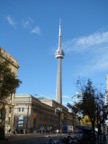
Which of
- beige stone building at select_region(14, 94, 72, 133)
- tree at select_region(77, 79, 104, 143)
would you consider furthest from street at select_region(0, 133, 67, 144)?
beige stone building at select_region(14, 94, 72, 133)

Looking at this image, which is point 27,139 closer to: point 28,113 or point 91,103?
point 91,103

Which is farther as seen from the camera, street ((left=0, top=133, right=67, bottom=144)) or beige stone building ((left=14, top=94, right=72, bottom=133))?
beige stone building ((left=14, top=94, right=72, bottom=133))

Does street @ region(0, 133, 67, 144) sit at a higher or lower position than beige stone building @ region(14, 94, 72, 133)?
lower

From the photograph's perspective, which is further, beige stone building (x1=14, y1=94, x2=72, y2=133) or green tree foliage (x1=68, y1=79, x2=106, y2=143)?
beige stone building (x1=14, y1=94, x2=72, y2=133)

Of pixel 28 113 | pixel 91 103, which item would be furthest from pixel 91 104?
pixel 28 113

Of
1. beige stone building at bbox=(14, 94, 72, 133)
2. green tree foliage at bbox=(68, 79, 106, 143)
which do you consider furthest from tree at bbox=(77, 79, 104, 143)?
beige stone building at bbox=(14, 94, 72, 133)

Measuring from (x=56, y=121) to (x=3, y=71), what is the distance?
131 m

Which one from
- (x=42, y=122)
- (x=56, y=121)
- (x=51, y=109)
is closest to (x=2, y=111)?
(x=42, y=122)

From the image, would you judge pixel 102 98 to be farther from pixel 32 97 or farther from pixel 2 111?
pixel 32 97

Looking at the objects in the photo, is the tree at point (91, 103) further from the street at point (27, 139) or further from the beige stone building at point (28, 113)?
the beige stone building at point (28, 113)

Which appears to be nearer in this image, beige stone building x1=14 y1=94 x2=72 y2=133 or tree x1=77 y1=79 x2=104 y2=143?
tree x1=77 y1=79 x2=104 y2=143

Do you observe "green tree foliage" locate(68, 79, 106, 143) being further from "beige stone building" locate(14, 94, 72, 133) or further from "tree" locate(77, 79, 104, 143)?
"beige stone building" locate(14, 94, 72, 133)

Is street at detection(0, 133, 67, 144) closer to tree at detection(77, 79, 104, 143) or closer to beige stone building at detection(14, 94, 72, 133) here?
tree at detection(77, 79, 104, 143)

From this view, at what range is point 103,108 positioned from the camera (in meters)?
50.8
